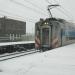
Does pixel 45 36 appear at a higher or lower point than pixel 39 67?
higher

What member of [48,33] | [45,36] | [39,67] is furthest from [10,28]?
[39,67]

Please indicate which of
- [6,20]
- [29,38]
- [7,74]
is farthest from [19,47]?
[6,20]

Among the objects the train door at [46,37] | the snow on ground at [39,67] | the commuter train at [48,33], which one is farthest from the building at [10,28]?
the snow on ground at [39,67]

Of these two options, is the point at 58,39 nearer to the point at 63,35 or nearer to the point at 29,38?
the point at 63,35

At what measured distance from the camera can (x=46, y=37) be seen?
74.7ft

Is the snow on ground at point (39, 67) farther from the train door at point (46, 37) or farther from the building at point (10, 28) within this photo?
the building at point (10, 28)

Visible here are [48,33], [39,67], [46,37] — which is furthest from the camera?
[46,37]

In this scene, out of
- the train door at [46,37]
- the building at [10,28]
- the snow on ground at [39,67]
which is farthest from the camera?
A: the building at [10,28]

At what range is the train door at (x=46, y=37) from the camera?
2257 cm

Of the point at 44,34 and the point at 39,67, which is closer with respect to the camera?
the point at 39,67

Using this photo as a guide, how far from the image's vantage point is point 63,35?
2461cm

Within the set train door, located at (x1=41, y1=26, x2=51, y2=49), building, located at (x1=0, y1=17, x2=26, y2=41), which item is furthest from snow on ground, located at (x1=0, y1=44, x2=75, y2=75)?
building, located at (x1=0, y1=17, x2=26, y2=41)

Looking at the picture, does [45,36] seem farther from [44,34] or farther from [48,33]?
[48,33]

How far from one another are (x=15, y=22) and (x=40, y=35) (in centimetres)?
4830
